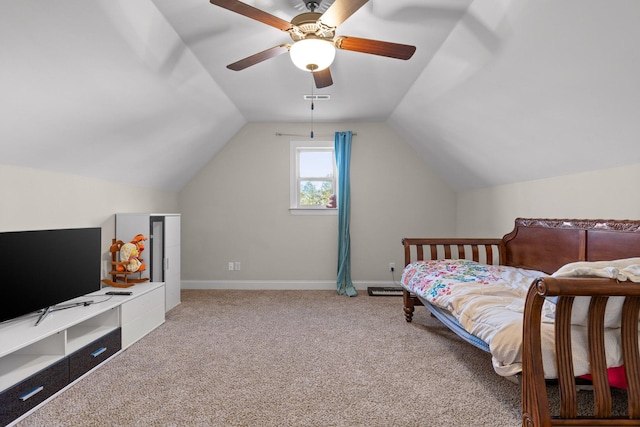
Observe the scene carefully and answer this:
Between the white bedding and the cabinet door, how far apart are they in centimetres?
245

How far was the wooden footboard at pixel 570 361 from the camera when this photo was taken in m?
1.24

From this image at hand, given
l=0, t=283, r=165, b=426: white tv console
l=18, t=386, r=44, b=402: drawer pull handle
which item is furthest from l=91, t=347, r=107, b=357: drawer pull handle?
l=18, t=386, r=44, b=402: drawer pull handle

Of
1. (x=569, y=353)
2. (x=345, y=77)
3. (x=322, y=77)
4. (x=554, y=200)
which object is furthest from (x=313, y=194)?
(x=569, y=353)

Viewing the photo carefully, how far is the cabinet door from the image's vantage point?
3.43 meters

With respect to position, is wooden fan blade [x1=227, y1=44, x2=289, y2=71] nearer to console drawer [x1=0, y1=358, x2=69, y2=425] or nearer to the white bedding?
the white bedding

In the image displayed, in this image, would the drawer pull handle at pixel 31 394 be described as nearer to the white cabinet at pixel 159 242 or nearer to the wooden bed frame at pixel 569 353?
the white cabinet at pixel 159 242

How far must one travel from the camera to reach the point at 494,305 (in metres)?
1.80

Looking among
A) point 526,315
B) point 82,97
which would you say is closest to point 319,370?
point 526,315

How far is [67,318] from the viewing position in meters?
1.99

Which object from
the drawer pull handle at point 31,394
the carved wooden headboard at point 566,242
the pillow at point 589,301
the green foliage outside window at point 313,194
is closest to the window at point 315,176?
the green foliage outside window at point 313,194

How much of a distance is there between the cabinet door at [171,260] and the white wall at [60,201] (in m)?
0.41

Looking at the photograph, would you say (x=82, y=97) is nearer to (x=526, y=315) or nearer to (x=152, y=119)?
(x=152, y=119)

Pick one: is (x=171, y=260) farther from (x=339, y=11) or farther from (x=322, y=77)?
(x=339, y=11)

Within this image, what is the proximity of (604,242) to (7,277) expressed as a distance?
3.76m
